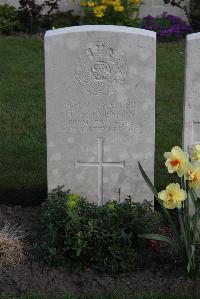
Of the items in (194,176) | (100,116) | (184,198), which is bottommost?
(184,198)

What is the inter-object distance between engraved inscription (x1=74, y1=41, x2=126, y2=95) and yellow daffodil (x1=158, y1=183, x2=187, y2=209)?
1006mm

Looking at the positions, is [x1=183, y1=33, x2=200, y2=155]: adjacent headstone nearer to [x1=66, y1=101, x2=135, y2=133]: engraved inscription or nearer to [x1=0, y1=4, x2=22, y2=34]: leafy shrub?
[x1=66, y1=101, x2=135, y2=133]: engraved inscription

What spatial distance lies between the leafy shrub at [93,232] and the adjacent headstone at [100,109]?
Result: 31cm

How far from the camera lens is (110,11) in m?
11.2

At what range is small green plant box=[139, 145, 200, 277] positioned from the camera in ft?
15.3

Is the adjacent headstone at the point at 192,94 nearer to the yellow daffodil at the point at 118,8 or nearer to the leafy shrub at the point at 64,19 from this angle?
the yellow daffodil at the point at 118,8

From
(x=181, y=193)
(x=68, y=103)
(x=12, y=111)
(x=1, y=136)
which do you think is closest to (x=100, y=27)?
(x=68, y=103)

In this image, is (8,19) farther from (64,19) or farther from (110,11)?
(110,11)

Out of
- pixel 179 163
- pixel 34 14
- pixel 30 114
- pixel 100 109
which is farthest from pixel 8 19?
pixel 179 163

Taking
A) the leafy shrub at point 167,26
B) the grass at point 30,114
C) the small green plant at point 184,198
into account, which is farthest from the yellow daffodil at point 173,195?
the leafy shrub at point 167,26

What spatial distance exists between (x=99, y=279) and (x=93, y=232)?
12.3 inches

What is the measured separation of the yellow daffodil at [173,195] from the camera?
15.4 ft

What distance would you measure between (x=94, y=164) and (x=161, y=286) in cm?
110

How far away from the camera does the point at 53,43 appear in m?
5.28
